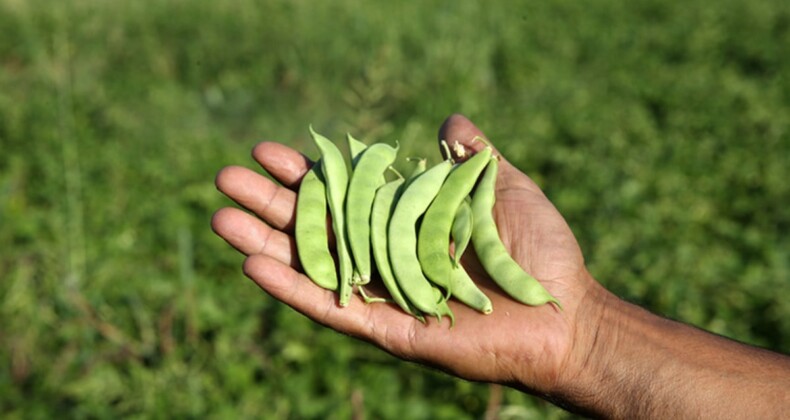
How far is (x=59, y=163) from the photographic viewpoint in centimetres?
609

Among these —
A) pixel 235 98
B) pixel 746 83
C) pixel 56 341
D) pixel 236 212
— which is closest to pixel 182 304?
pixel 56 341

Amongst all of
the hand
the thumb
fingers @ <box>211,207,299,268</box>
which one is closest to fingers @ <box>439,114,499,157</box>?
the thumb

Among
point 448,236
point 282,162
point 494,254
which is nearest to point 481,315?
point 494,254

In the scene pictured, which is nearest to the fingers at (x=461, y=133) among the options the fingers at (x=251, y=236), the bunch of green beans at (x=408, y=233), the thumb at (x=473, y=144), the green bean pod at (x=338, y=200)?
the thumb at (x=473, y=144)

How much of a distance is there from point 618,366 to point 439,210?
36.8 inches

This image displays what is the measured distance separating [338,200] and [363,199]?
0.11m

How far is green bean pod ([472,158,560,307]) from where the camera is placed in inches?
109

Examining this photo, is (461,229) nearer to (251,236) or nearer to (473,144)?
(473,144)

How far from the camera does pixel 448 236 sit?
3.01 m

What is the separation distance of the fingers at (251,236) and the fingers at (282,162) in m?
0.37

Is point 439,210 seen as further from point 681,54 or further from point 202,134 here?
point 681,54

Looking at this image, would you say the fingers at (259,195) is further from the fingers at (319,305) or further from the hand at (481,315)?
the fingers at (319,305)

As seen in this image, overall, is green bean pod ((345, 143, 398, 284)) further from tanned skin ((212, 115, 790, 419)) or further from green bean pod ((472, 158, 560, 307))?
green bean pod ((472, 158, 560, 307))

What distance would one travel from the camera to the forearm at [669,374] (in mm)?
2549
